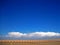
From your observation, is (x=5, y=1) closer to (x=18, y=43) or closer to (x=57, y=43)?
(x=18, y=43)

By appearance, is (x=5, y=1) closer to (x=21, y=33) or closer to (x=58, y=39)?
(x=21, y=33)

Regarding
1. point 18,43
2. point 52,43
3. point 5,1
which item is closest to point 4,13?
point 5,1

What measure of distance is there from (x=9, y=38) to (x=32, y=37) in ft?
1.73

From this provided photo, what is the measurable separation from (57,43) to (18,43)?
2.95 ft

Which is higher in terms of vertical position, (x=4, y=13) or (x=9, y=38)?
(x=4, y=13)

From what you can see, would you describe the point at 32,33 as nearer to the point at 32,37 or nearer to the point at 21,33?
the point at 32,37

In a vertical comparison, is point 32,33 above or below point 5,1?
below

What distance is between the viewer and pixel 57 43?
205cm

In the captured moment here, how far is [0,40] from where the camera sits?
206 cm

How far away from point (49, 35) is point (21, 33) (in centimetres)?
64

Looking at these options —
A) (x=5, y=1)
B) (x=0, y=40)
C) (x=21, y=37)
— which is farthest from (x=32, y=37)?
(x=5, y=1)

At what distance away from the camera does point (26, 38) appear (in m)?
2.05

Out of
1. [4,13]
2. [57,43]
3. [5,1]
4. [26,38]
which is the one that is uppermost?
[5,1]

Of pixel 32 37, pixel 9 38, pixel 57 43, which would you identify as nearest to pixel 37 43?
pixel 32 37
